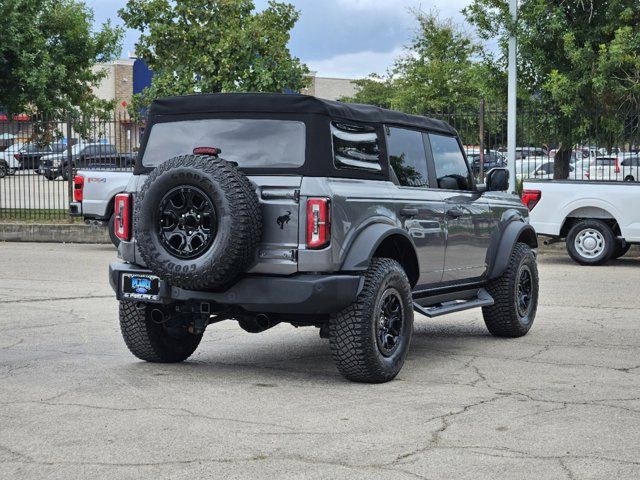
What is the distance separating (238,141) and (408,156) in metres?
1.54

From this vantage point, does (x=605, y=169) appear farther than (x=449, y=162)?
Yes

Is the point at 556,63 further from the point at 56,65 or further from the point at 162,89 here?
the point at 56,65

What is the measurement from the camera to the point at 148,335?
309 inches

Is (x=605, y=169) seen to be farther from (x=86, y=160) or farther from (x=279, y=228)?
(x=279, y=228)

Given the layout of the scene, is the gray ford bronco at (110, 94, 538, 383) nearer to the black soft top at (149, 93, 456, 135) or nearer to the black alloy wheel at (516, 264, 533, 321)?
the black soft top at (149, 93, 456, 135)

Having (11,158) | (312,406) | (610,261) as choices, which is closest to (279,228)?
(312,406)

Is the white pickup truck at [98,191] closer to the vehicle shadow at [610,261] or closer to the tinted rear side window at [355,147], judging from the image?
the vehicle shadow at [610,261]

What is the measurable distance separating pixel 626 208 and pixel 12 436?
12.5 m

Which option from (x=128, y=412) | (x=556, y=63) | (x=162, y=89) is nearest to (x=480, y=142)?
(x=556, y=63)

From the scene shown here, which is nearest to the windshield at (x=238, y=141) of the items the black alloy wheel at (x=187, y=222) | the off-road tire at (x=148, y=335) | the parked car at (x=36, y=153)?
the black alloy wheel at (x=187, y=222)

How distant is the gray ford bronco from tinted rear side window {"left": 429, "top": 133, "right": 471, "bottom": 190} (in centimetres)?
38

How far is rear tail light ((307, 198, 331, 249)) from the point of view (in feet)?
22.9

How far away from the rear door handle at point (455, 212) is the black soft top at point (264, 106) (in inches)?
38.3

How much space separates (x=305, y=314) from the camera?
7207mm
